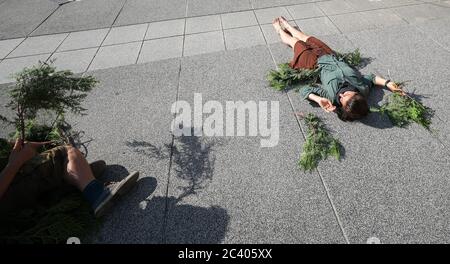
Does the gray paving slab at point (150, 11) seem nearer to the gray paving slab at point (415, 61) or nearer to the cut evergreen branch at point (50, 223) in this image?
the gray paving slab at point (415, 61)

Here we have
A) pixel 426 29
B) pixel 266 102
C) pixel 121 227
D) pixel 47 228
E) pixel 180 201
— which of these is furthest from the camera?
pixel 426 29

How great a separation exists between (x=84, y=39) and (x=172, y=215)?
18.1 feet

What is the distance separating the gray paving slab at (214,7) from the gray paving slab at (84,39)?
7.09 feet

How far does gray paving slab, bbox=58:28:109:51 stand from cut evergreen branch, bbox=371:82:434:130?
19.0 feet

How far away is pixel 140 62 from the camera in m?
5.86

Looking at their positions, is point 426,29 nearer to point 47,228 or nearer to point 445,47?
point 445,47

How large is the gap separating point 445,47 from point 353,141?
3084 mm

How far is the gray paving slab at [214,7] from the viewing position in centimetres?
764

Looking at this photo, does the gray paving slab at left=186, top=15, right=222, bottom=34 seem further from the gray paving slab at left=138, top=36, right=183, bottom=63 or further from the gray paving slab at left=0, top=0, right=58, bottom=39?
the gray paving slab at left=0, top=0, right=58, bottom=39

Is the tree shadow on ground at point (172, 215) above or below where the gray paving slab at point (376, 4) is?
below

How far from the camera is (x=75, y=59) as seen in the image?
6.26 meters

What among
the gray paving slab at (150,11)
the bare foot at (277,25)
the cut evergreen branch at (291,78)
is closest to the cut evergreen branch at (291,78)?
the cut evergreen branch at (291,78)

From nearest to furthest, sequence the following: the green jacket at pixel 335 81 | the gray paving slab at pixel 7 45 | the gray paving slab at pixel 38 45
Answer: the green jacket at pixel 335 81
the gray paving slab at pixel 38 45
the gray paving slab at pixel 7 45

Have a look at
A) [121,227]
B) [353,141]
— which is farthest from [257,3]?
[121,227]
